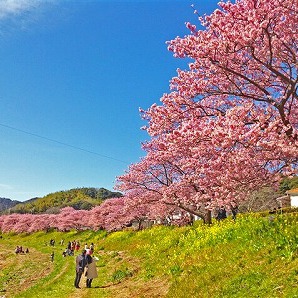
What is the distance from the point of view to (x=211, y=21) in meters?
12.7

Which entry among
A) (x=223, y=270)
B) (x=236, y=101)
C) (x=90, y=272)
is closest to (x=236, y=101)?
(x=236, y=101)

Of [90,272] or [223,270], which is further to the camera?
[90,272]

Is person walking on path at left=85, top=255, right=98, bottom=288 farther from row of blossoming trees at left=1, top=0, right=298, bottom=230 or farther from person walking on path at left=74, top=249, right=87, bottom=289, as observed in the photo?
row of blossoming trees at left=1, top=0, right=298, bottom=230

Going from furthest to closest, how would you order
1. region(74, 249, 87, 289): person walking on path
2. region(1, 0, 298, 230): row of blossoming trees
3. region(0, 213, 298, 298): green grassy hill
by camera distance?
region(74, 249, 87, 289): person walking on path, region(1, 0, 298, 230): row of blossoming trees, region(0, 213, 298, 298): green grassy hill

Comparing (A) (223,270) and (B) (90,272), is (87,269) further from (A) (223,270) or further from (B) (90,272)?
(A) (223,270)

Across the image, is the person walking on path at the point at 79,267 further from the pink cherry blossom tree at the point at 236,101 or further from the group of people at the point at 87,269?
the pink cherry blossom tree at the point at 236,101

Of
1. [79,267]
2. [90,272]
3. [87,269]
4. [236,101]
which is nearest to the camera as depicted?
[236,101]

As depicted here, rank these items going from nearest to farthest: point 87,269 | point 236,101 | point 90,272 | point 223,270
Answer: point 223,270 → point 236,101 → point 90,272 → point 87,269

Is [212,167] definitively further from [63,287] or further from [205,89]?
[63,287]

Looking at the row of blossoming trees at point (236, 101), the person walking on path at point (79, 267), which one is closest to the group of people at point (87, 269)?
the person walking on path at point (79, 267)

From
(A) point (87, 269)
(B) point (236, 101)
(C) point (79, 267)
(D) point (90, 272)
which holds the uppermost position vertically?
(B) point (236, 101)

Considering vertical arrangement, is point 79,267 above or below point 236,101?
below

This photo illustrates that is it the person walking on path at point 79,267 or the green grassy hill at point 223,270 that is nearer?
the green grassy hill at point 223,270

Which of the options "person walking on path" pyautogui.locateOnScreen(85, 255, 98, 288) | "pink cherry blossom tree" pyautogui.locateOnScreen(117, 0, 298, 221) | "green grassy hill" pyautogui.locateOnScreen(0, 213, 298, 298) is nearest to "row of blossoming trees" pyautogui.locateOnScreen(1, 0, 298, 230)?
"pink cherry blossom tree" pyautogui.locateOnScreen(117, 0, 298, 221)
